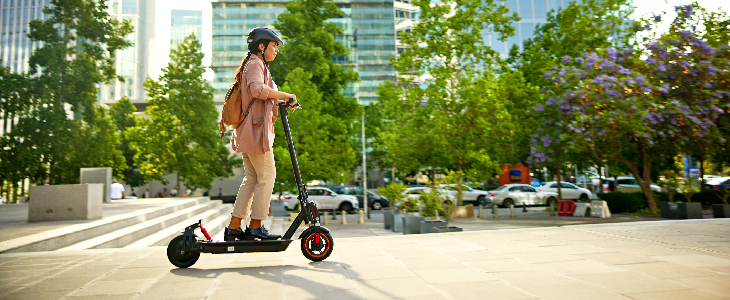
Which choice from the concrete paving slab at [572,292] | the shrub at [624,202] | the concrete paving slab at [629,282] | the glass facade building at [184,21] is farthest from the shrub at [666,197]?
the glass facade building at [184,21]

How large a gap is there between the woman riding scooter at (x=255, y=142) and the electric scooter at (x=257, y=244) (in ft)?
0.35

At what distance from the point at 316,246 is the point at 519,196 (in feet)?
88.3

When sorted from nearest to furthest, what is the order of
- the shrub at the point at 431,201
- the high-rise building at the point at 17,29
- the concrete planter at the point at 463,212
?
the shrub at the point at 431,201, the concrete planter at the point at 463,212, the high-rise building at the point at 17,29

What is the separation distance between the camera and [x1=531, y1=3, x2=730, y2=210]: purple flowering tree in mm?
15180

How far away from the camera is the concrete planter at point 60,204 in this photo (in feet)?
29.4

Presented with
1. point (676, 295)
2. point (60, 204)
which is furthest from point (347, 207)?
point (676, 295)

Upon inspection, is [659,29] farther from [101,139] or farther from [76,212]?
[101,139]

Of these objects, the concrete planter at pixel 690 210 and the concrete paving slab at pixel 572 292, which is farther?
the concrete planter at pixel 690 210

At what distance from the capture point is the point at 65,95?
24609mm

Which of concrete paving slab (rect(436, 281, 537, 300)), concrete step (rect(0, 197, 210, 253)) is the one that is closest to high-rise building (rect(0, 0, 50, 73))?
concrete step (rect(0, 197, 210, 253))

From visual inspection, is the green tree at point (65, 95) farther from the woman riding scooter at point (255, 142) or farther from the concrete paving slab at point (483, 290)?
the concrete paving slab at point (483, 290)

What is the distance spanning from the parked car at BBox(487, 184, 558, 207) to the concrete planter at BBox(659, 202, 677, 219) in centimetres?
1204

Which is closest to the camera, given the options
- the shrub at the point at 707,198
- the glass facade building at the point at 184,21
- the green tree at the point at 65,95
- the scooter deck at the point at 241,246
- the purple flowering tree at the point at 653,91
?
the scooter deck at the point at 241,246

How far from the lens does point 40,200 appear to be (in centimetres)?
900
